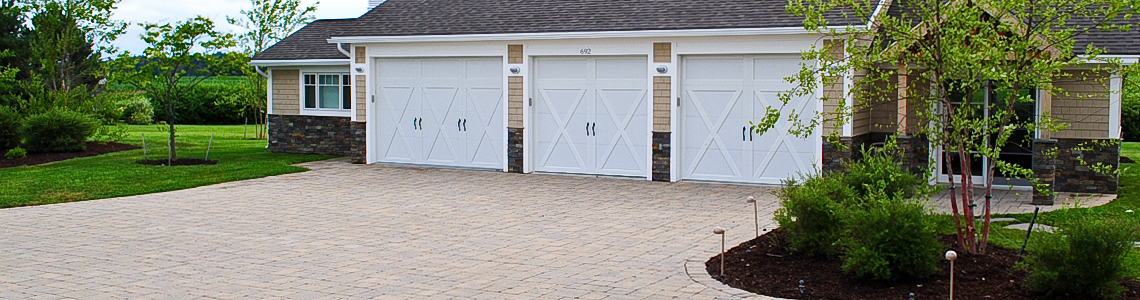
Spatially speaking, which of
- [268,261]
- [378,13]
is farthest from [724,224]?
[378,13]

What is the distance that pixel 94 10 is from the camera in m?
23.2

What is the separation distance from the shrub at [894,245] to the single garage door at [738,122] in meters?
7.11

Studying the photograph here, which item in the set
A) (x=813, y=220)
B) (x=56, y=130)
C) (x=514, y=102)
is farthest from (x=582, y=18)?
(x=56, y=130)

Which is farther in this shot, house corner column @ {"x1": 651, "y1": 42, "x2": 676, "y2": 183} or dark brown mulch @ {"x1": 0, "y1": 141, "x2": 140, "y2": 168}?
dark brown mulch @ {"x1": 0, "y1": 141, "x2": 140, "y2": 168}

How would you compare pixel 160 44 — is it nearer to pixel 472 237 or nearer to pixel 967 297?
pixel 472 237

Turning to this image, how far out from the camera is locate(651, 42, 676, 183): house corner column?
52.1 feet

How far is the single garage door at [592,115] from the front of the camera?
643 inches

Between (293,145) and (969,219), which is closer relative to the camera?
(969,219)

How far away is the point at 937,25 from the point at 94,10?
784 inches

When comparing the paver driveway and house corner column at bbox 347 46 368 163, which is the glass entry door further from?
house corner column at bbox 347 46 368 163

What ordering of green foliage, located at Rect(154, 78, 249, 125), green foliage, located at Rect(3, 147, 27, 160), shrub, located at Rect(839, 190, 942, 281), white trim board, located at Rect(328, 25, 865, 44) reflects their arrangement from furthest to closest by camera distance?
1. green foliage, located at Rect(154, 78, 249, 125)
2. green foliage, located at Rect(3, 147, 27, 160)
3. white trim board, located at Rect(328, 25, 865, 44)
4. shrub, located at Rect(839, 190, 942, 281)

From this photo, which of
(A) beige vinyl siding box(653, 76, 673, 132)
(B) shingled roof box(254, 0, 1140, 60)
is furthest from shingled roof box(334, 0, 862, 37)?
(A) beige vinyl siding box(653, 76, 673, 132)

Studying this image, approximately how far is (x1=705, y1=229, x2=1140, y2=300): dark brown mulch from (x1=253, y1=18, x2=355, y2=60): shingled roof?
543 inches

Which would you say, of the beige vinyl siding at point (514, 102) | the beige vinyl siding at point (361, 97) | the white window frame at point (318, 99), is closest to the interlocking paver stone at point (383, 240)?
the beige vinyl siding at point (514, 102)
